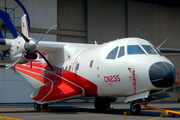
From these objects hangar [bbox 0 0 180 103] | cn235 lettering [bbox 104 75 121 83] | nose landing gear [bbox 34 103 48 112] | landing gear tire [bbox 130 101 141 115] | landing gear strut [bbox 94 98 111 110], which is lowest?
nose landing gear [bbox 34 103 48 112]

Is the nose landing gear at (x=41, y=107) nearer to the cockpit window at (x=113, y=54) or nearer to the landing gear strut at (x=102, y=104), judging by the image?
the landing gear strut at (x=102, y=104)

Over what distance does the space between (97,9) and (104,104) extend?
1648 cm

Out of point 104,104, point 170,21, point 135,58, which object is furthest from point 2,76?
point 170,21

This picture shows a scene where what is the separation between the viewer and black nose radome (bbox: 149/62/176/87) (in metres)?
8.95

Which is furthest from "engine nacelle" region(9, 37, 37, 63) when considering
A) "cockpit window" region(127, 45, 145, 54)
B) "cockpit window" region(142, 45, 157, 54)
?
"cockpit window" region(142, 45, 157, 54)

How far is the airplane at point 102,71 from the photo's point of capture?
30.6 ft

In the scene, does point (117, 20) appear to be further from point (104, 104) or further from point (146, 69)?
point (146, 69)

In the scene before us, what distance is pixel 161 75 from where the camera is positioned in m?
8.91

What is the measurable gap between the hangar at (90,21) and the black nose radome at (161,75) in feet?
59.2

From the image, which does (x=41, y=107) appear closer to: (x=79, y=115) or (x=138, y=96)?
(x=79, y=115)

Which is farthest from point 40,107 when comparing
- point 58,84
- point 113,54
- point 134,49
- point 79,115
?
point 134,49

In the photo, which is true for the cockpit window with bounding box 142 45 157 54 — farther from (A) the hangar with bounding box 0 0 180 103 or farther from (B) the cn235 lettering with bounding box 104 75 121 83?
(A) the hangar with bounding box 0 0 180 103

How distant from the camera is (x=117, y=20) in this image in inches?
1156

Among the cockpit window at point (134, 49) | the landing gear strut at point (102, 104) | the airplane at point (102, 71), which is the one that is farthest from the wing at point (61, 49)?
the cockpit window at point (134, 49)
